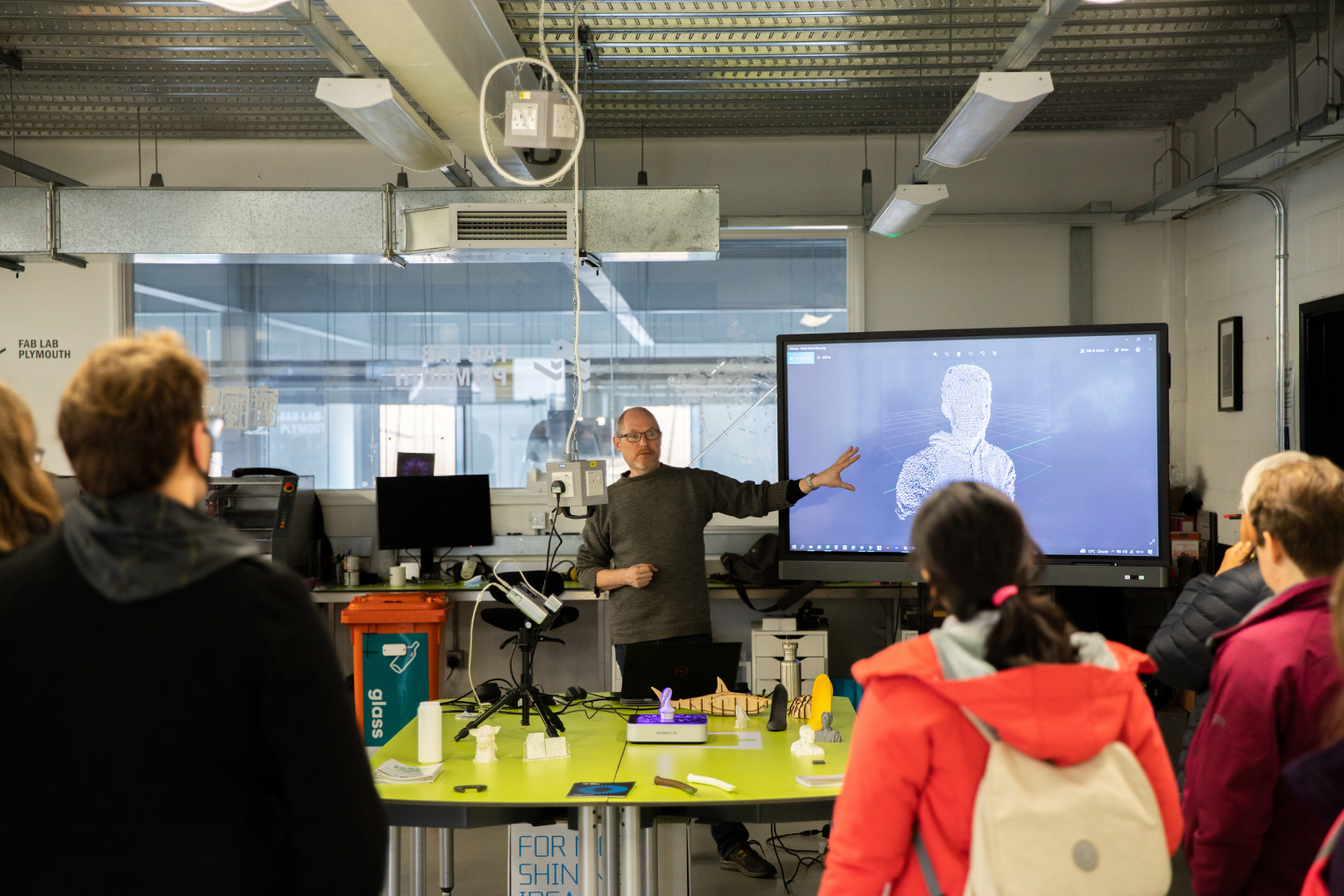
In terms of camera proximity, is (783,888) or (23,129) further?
(23,129)

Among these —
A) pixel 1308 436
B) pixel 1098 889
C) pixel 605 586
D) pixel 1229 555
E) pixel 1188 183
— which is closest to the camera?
pixel 1098 889

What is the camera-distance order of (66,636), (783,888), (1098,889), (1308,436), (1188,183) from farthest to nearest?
(1188,183), (1308,436), (783,888), (1098,889), (66,636)

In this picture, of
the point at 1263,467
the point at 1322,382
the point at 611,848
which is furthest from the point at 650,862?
the point at 1322,382

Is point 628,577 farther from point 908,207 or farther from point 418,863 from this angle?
point 908,207

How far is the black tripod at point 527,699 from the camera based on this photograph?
2854 mm

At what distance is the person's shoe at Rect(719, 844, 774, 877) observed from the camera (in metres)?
3.70

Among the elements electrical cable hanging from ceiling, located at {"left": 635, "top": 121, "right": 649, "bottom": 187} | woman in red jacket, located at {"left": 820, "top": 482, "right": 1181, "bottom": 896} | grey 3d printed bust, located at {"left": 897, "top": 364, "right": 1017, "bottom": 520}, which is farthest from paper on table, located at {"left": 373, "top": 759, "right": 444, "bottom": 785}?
electrical cable hanging from ceiling, located at {"left": 635, "top": 121, "right": 649, "bottom": 187}

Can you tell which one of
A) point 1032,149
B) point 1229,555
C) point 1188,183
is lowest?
point 1229,555

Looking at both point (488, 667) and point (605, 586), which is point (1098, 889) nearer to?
point (605, 586)

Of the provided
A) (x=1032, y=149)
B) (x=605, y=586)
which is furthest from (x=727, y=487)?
(x=1032, y=149)

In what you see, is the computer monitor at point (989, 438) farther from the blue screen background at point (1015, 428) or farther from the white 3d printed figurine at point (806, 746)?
the white 3d printed figurine at point (806, 746)

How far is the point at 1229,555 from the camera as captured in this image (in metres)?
2.59

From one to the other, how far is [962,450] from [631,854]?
229cm

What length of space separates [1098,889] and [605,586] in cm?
278
